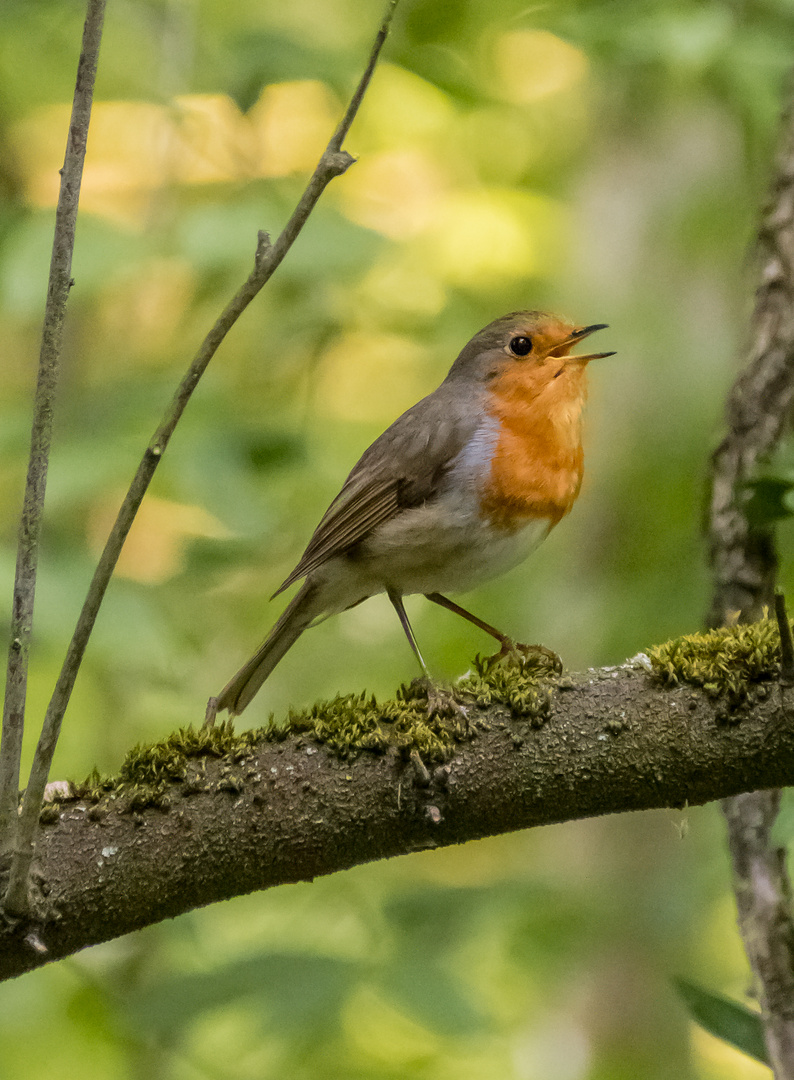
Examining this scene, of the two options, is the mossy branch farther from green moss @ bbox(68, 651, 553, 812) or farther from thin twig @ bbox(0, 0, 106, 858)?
thin twig @ bbox(0, 0, 106, 858)

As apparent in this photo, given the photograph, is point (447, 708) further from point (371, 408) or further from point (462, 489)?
point (371, 408)

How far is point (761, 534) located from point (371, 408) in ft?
15.3

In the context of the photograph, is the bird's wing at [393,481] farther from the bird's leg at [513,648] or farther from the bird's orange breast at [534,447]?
the bird's leg at [513,648]

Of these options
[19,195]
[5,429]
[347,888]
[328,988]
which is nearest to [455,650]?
[347,888]

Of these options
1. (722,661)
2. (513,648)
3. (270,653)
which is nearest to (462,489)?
(513,648)

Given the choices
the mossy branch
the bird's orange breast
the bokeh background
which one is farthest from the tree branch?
the bird's orange breast

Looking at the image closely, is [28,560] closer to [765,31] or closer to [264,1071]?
[765,31]

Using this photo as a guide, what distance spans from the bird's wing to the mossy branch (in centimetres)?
114

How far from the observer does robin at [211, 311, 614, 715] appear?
316cm

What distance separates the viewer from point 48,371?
1.62 metres

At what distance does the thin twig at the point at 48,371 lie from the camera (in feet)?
5.20

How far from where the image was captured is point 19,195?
5707 mm

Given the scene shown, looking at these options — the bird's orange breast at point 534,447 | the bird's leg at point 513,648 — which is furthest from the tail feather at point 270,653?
the bird's orange breast at point 534,447

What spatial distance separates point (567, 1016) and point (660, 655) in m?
4.92
